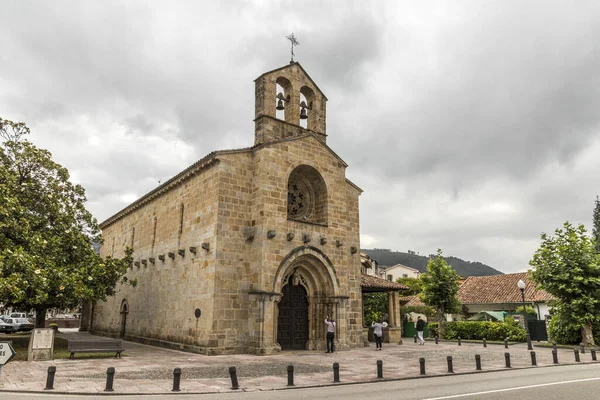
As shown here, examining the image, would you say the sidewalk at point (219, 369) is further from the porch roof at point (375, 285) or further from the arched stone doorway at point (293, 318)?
the porch roof at point (375, 285)

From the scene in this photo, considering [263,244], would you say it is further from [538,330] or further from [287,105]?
[538,330]

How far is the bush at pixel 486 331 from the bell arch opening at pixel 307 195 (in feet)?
51.8

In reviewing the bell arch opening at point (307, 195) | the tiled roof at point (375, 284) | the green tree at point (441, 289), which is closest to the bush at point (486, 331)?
the green tree at point (441, 289)

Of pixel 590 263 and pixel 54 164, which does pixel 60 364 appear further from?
pixel 590 263

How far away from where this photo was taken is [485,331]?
2931 centimetres

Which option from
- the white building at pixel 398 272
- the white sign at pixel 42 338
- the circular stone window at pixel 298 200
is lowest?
the white sign at pixel 42 338

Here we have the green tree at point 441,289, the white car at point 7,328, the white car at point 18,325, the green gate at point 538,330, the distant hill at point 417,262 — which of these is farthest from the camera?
the distant hill at point 417,262

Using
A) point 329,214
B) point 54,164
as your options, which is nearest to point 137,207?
point 54,164

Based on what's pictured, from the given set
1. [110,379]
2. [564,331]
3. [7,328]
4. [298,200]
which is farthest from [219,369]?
[7,328]

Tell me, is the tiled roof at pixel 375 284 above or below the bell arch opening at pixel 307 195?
below

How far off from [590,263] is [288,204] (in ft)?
54.9

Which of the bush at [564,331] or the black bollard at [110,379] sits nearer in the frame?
the black bollard at [110,379]

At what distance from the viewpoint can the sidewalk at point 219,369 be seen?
10758 millimetres

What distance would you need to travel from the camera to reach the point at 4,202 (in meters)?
15.6
